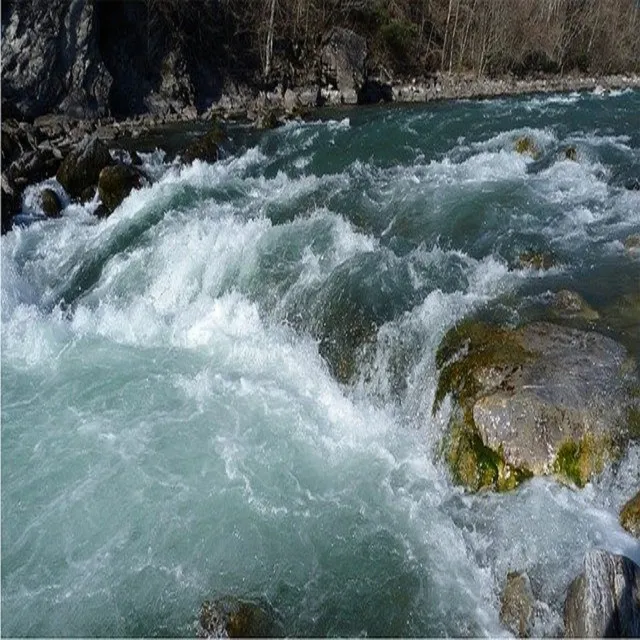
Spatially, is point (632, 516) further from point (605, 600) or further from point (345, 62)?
point (345, 62)

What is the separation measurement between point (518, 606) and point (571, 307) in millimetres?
4512

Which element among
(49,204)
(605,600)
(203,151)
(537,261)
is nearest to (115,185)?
(49,204)

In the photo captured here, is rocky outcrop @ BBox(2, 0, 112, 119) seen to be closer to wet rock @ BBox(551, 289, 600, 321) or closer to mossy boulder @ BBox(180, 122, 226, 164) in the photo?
mossy boulder @ BBox(180, 122, 226, 164)

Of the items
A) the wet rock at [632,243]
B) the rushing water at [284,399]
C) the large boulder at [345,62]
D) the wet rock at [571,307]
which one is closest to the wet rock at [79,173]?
the rushing water at [284,399]

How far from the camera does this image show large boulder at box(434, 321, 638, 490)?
253 inches

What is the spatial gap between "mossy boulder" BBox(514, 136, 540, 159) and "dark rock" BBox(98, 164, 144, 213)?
9.28 m

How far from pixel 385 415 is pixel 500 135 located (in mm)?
12348

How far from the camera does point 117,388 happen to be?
28.0 feet

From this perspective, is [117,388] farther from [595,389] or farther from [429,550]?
[595,389]

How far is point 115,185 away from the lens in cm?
1381

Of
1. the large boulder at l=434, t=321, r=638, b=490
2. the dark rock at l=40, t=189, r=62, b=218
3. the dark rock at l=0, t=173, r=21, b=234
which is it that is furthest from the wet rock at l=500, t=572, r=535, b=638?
the dark rock at l=40, t=189, r=62, b=218

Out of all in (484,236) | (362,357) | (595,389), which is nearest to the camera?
(595,389)

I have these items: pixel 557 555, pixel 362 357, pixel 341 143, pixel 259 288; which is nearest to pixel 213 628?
pixel 557 555

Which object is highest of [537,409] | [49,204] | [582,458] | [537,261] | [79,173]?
[79,173]
